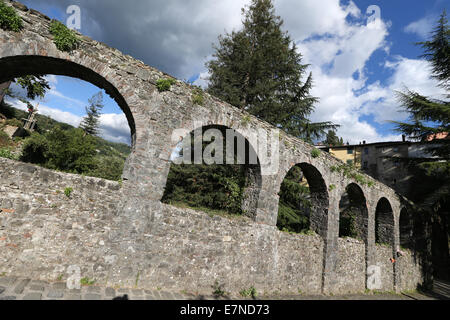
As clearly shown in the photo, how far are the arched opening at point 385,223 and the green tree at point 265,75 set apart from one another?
5.48 meters

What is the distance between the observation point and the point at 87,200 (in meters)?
4.62

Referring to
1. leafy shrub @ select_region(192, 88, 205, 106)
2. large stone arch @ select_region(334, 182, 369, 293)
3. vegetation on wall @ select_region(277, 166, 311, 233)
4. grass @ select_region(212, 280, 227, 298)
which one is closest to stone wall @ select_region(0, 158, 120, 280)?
grass @ select_region(212, 280, 227, 298)

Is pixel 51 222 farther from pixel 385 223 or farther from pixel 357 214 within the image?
pixel 385 223

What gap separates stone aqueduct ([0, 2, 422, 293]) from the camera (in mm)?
4184

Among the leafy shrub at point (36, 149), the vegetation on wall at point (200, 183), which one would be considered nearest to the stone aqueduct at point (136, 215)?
the vegetation on wall at point (200, 183)

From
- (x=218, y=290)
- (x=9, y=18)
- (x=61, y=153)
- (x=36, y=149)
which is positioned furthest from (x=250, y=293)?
(x=36, y=149)

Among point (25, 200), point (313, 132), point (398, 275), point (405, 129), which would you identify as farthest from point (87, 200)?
point (405, 129)

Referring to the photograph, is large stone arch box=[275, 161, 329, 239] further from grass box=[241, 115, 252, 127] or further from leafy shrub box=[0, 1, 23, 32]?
leafy shrub box=[0, 1, 23, 32]

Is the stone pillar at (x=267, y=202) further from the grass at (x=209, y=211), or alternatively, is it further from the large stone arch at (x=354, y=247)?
the large stone arch at (x=354, y=247)

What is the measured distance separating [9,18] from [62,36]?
808 mm

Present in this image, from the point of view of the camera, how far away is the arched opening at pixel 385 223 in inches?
521

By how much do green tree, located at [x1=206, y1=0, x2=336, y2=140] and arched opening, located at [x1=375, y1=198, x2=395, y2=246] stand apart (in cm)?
548

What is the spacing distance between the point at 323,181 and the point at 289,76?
807 centimetres
